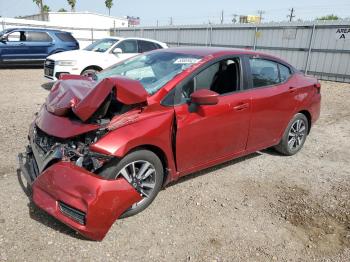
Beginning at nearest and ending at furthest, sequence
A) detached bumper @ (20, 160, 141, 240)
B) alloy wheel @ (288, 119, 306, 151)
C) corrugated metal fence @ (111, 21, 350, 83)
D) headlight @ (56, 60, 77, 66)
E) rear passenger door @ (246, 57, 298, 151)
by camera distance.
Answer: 1. detached bumper @ (20, 160, 141, 240)
2. rear passenger door @ (246, 57, 298, 151)
3. alloy wheel @ (288, 119, 306, 151)
4. headlight @ (56, 60, 77, 66)
5. corrugated metal fence @ (111, 21, 350, 83)

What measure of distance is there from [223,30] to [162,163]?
1547 centimetres

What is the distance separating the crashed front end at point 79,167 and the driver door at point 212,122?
613mm

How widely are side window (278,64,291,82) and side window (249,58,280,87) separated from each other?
0.37 ft

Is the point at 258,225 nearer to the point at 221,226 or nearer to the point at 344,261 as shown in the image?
the point at 221,226

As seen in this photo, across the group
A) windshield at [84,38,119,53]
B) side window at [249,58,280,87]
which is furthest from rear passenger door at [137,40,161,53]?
side window at [249,58,280,87]

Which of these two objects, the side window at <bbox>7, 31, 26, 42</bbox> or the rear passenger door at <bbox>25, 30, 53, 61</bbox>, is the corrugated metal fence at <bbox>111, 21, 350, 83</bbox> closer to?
→ the rear passenger door at <bbox>25, 30, 53, 61</bbox>

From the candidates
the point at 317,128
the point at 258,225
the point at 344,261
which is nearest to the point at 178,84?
the point at 258,225

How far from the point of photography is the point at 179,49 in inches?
173

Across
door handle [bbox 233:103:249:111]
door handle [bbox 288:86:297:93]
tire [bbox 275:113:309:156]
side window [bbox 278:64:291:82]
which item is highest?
side window [bbox 278:64:291:82]

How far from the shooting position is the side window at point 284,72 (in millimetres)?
4863

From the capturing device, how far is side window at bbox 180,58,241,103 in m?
3.67

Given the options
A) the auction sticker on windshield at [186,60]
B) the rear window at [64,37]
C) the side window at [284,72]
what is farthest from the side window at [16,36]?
the side window at [284,72]

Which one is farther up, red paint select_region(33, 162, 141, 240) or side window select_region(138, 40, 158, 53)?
side window select_region(138, 40, 158, 53)

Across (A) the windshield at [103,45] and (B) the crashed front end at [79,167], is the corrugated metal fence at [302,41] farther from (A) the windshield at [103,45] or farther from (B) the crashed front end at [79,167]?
(B) the crashed front end at [79,167]
